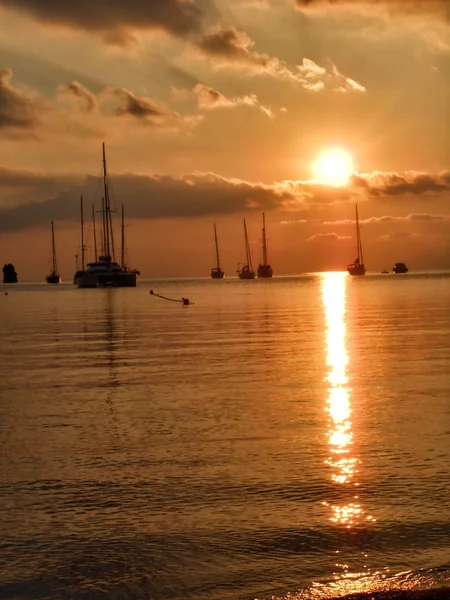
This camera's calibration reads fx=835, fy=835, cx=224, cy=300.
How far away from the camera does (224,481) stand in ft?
46.0

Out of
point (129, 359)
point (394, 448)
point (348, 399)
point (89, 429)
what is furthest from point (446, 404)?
point (129, 359)

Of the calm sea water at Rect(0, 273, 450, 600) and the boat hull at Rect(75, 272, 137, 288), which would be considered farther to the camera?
the boat hull at Rect(75, 272, 137, 288)

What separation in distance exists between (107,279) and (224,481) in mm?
167296

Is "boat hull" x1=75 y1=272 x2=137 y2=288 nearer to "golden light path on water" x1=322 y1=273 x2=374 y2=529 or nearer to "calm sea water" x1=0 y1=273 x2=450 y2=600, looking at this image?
"golden light path on water" x1=322 y1=273 x2=374 y2=529

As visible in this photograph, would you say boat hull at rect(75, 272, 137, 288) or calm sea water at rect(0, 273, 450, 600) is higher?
boat hull at rect(75, 272, 137, 288)

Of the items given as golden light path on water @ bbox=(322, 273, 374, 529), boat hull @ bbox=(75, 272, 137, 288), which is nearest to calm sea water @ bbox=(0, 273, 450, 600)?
golden light path on water @ bbox=(322, 273, 374, 529)

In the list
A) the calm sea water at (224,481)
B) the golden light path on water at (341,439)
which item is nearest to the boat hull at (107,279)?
the golden light path on water at (341,439)

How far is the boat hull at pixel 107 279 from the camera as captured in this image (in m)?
179

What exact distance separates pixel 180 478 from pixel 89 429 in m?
5.16

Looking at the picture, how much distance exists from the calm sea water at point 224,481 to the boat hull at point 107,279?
14852 centimetres

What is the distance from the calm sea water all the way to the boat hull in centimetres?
14852

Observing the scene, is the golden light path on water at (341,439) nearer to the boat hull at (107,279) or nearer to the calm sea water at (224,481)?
the calm sea water at (224,481)

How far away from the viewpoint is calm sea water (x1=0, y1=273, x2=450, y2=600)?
32.5 feet

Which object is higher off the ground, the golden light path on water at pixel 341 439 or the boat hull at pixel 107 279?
the boat hull at pixel 107 279
